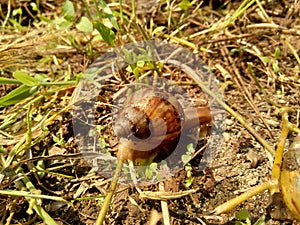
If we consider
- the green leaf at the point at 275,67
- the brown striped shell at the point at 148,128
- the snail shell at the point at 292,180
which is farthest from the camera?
the green leaf at the point at 275,67

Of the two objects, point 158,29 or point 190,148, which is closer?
point 190,148

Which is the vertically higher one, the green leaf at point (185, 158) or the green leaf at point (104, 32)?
the green leaf at point (104, 32)

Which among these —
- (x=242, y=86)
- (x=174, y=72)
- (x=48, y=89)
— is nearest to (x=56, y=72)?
(x=48, y=89)

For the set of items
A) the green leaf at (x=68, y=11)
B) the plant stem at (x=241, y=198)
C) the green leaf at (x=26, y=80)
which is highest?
the green leaf at (x=68, y=11)

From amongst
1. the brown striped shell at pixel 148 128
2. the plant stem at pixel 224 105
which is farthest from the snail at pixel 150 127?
the plant stem at pixel 224 105

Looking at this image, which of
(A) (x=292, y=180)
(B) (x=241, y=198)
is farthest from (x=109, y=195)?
(A) (x=292, y=180)

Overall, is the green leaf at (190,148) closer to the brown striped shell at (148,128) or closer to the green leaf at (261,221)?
the brown striped shell at (148,128)

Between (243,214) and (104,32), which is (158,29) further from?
(243,214)

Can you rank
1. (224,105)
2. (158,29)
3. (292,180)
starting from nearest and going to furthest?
1. (292,180)
2. (224,105)
3. (158,29)
